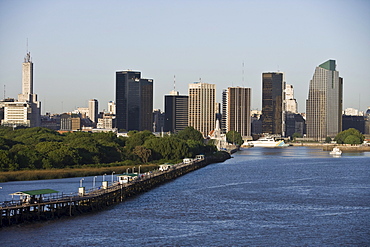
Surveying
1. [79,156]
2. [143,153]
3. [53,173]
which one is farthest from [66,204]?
[143,153]

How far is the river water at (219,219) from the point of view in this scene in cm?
5119

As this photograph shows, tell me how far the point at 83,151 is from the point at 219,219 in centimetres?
5831

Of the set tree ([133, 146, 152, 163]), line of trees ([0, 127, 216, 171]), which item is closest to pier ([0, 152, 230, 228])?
line of trees ([0, 127, 216, 171])

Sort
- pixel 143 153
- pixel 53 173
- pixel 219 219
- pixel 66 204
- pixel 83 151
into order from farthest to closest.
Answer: pixel 143 153 < pixel 83 151 < pixel 53 173 < pixel 66 204 < pixel 219 219

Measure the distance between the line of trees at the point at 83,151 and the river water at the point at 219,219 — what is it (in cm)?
1270

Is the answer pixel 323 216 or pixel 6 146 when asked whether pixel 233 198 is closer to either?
pixel 323 216

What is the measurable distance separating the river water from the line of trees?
12.7 meters

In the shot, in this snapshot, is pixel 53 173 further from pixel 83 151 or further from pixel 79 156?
pixel 83 151

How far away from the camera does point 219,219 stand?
197 feet

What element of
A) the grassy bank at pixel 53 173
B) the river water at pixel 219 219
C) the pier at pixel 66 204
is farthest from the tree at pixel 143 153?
the pier at pixel 66 204

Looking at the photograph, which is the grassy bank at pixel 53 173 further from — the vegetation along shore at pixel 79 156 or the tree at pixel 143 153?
the tree at pixel 143 153

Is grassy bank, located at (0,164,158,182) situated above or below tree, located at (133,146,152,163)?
below

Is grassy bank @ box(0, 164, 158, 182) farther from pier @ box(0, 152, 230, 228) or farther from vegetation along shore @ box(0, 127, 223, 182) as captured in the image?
pier @ box(0, 152, 230, 228)

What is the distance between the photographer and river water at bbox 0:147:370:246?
168ft
